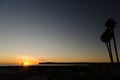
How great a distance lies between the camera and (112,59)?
177ft

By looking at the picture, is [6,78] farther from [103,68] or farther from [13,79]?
[103,68]

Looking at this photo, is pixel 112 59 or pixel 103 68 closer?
pixel 103 68

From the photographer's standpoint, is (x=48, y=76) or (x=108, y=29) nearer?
(x=48, y=76)

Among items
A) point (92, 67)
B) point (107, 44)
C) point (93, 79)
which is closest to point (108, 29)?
point (107, 44)

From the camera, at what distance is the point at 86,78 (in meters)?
23.8

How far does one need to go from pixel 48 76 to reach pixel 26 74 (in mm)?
4663

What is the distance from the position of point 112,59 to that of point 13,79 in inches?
1337

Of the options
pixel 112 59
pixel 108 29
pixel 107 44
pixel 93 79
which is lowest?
pixel 93 79

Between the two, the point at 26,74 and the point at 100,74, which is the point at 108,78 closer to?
the point at 100,74

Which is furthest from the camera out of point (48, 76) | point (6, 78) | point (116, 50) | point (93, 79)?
point (116, 50)

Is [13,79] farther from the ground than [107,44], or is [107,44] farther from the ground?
[107,44]

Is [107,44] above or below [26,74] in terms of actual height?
above

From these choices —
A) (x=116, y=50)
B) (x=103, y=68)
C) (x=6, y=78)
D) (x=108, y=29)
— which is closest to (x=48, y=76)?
(x=6, y=78)

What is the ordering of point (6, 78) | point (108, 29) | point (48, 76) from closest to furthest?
point (48, 76)
point (6, 78)
point (108, 29)
